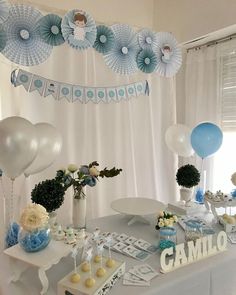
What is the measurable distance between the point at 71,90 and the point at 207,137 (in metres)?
1.00

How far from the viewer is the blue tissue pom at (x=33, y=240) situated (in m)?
1.01

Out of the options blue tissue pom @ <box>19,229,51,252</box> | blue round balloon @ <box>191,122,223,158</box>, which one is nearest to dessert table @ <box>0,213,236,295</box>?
blue tissue pom @ <box>19,229,51,252</box>

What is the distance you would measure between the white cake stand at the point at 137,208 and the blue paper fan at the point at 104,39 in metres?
1.01

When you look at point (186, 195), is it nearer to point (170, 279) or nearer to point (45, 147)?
point (170, 279)

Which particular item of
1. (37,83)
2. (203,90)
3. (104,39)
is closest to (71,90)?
(37,83)

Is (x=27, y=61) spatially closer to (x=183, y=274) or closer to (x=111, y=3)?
(x=183, y=274)

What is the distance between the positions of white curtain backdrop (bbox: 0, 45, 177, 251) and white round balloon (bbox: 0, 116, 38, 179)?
0.80 meters

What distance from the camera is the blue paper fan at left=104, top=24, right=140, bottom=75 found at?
181cm

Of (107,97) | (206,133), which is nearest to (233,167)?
(206,133)

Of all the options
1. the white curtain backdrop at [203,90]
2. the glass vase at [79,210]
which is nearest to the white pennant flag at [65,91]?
the glass vase at [79,210]

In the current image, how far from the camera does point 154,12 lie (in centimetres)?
301

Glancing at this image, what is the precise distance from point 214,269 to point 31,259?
779mm

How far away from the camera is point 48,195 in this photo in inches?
47.9

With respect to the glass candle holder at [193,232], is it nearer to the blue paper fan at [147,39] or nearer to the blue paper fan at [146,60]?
the blue paper fan at [146,60]
